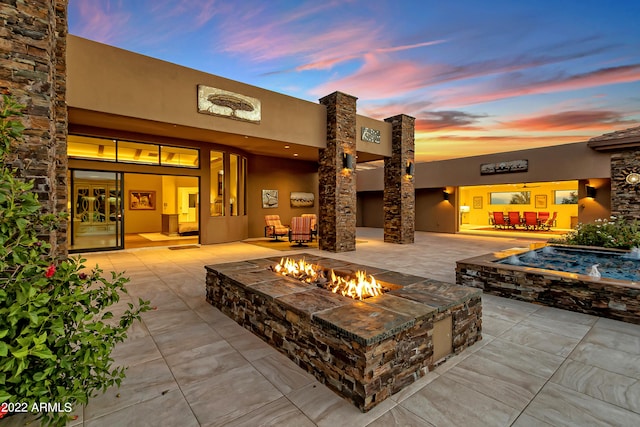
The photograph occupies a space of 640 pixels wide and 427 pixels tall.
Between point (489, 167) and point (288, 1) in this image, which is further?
point (489, 167)

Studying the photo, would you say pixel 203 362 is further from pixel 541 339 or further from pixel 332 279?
pixel 541 339

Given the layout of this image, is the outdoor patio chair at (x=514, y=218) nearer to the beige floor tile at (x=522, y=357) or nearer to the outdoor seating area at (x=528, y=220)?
the outdoor seating area at (x=528, y=220)

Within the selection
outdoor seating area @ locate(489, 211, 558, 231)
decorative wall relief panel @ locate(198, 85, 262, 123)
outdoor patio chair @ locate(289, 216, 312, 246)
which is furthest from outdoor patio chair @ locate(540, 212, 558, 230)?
decorative wall relief panel @ locate(198, 85, 262, 123)

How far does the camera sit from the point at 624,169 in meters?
9.20

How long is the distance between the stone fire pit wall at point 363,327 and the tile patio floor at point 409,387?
10cm

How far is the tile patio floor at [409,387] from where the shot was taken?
1.79m

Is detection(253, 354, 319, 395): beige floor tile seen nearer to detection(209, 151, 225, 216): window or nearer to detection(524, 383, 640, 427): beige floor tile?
detection(524, 383, 640, 427): beige floor tile

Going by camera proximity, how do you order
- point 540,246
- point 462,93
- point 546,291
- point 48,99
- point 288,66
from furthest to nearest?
point 462,93
point 288,66
point 540,246
point 546,291
point 48,99

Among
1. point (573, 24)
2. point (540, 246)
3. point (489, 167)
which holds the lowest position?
point (540, 246)

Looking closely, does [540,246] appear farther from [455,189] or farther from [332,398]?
[455,189]

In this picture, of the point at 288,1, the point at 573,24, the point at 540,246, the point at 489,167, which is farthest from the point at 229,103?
the point at 489,167

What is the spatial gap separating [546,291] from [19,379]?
505 centimetres

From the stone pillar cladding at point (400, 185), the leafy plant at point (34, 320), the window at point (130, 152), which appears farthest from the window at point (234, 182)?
the leafy plant at point (34, 320)

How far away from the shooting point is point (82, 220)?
827 centimetres
